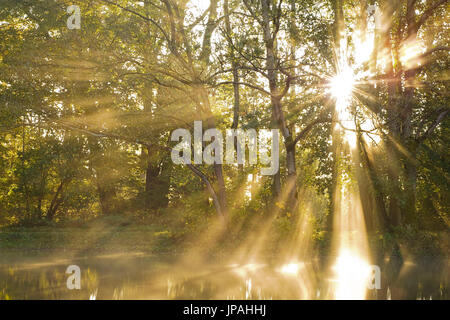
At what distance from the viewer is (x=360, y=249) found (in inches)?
728

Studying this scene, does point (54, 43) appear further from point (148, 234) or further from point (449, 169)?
point (449, 169)

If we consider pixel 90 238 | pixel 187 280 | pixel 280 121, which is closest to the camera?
pixel 187 280

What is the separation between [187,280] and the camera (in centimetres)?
1212

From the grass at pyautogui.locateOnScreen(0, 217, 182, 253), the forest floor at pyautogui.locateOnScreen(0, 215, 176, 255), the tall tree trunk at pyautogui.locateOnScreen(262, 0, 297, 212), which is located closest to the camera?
the tall tree trunk at pyautogui.locateOnScreen(262, 0, 297, 212)

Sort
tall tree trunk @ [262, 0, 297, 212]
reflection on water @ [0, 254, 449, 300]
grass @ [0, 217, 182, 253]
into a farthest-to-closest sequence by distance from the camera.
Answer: grass @ [0, 217, 182, 253]
tall tree trunk @ [262, 0, 297, 212]
reflection on water @ [0, 254, 449, 300]

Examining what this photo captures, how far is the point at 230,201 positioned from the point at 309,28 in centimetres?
786

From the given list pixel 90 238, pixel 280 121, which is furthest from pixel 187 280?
pixel 90 238

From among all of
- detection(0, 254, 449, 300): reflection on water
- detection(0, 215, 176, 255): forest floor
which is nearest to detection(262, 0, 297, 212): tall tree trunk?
detection(0, 254, 449, 300): reflection on water

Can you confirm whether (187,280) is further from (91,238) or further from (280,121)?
(91,238)

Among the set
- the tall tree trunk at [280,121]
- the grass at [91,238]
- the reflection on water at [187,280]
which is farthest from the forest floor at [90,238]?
the tall tree trunk at [280,121]

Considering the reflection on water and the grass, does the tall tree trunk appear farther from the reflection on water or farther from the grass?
the grass

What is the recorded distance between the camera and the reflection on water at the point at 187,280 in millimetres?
10070

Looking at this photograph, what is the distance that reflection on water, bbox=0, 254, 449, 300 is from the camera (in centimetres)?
1007

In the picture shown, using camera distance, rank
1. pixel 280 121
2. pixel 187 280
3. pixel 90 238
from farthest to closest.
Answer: pixel 90 238 → pixel 280 121 → pixel 187 280
